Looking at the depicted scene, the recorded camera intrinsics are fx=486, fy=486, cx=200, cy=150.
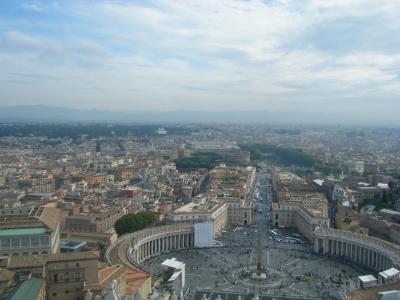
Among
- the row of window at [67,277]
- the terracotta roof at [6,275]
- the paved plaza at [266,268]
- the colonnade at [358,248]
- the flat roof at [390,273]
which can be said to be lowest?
the paved plaza at [266,268]

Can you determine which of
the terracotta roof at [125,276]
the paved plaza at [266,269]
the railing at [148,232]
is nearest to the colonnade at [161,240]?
the railing at [148,232]

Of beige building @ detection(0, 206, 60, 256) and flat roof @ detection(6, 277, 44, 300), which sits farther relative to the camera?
beige building @ detection(0, 206, 60, 256)

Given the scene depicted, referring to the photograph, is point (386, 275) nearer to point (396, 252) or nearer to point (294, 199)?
point (396, 252)

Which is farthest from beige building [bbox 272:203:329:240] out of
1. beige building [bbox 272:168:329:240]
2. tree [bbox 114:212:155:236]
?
tree [bbox 114:212:155:236]

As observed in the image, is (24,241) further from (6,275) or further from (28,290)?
(28,290)

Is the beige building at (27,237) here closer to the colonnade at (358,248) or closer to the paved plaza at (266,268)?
the paved plaza at (266,268)

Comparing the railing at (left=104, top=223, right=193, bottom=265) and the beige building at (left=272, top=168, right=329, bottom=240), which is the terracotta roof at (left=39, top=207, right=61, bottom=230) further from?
the beige building at (left=272, top=168, right=329, bottom=240)

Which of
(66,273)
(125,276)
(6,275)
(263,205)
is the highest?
(6,275)

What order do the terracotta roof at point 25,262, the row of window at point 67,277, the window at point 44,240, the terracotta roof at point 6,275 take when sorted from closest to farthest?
the terracotta roof at point 6,275 → the terracotta roof at point 25,262 → the row of window at point 67,277 → the window at point 44,240

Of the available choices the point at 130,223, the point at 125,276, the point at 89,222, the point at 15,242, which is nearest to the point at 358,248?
the point at 130,223
